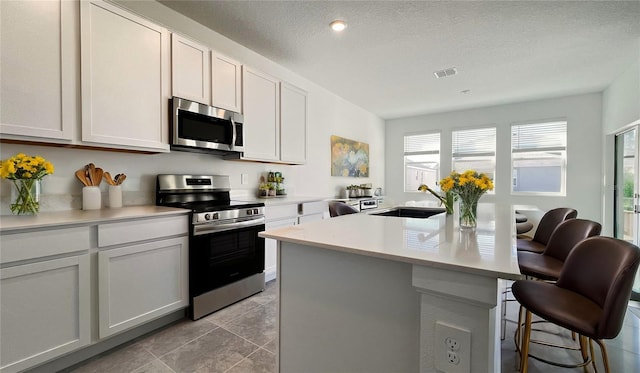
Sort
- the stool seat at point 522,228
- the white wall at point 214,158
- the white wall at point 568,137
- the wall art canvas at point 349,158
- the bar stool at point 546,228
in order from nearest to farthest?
the white wall at point 214,158 < the bar stool at point 546,228 < the stool seat at point 522,228 < the white wall at point 568,137 < the wall art canvas at point 349,158

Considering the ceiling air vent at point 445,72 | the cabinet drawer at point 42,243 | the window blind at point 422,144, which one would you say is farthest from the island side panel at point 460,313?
the window blind at point 422,144

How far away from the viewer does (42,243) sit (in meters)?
1.49

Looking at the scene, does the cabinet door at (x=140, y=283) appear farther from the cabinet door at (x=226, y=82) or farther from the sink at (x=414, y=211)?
the sink at (x=414, y=211)

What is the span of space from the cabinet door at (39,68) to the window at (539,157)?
6263 mm

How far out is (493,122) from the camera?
5398mm

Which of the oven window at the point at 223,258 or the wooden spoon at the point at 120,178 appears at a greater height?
the wooden spoon at the point at 120,178

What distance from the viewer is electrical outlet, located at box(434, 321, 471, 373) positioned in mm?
939

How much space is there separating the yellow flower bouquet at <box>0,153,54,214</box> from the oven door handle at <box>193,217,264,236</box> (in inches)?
37.4

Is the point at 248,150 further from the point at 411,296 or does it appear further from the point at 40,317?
the point at 411,296

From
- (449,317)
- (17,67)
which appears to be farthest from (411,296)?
(17,67)

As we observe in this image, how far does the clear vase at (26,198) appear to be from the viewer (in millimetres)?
1689

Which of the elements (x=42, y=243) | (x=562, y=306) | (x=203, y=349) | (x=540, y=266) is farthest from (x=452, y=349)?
(x=42, y=243)

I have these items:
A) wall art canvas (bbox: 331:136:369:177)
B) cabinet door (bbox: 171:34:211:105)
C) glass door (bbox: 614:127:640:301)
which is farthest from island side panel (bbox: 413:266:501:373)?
wall art canvas (bbox: 331:136:369:177)

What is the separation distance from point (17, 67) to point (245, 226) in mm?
1783
